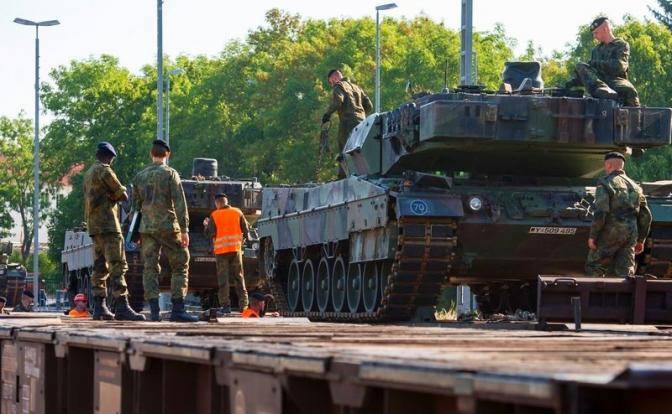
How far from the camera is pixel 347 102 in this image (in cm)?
2530

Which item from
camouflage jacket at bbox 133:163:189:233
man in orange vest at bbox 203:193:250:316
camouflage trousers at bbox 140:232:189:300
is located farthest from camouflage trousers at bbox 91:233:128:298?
man in orange vest at bbox 203:193:250:316

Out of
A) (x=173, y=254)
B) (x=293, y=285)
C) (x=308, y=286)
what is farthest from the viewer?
(x=293, y=285)

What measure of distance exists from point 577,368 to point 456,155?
15.7m

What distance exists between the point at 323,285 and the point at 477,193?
4.69 m

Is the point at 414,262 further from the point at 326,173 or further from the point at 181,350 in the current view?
the point at 326,173

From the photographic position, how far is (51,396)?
8555mm

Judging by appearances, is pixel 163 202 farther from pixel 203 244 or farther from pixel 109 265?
pixel 203 244

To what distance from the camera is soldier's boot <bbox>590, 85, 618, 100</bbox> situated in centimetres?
2038

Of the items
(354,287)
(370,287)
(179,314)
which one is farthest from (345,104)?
(179,314)

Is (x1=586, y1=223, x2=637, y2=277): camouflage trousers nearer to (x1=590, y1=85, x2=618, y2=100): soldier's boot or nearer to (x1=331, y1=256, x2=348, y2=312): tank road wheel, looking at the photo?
(x1=590, y1=85, x2=618, y2=100): soldier's boot

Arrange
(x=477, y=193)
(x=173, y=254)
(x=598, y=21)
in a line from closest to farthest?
(x=173, y=254) → (x=477, y=193) → (x=598, y=21)

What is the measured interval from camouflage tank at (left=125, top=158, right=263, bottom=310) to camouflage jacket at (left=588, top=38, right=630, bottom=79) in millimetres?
9452

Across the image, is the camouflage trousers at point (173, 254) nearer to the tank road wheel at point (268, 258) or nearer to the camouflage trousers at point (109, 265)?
the camouflage trousers at point (109, 265)

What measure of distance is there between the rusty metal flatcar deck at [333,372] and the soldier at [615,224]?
790cm
